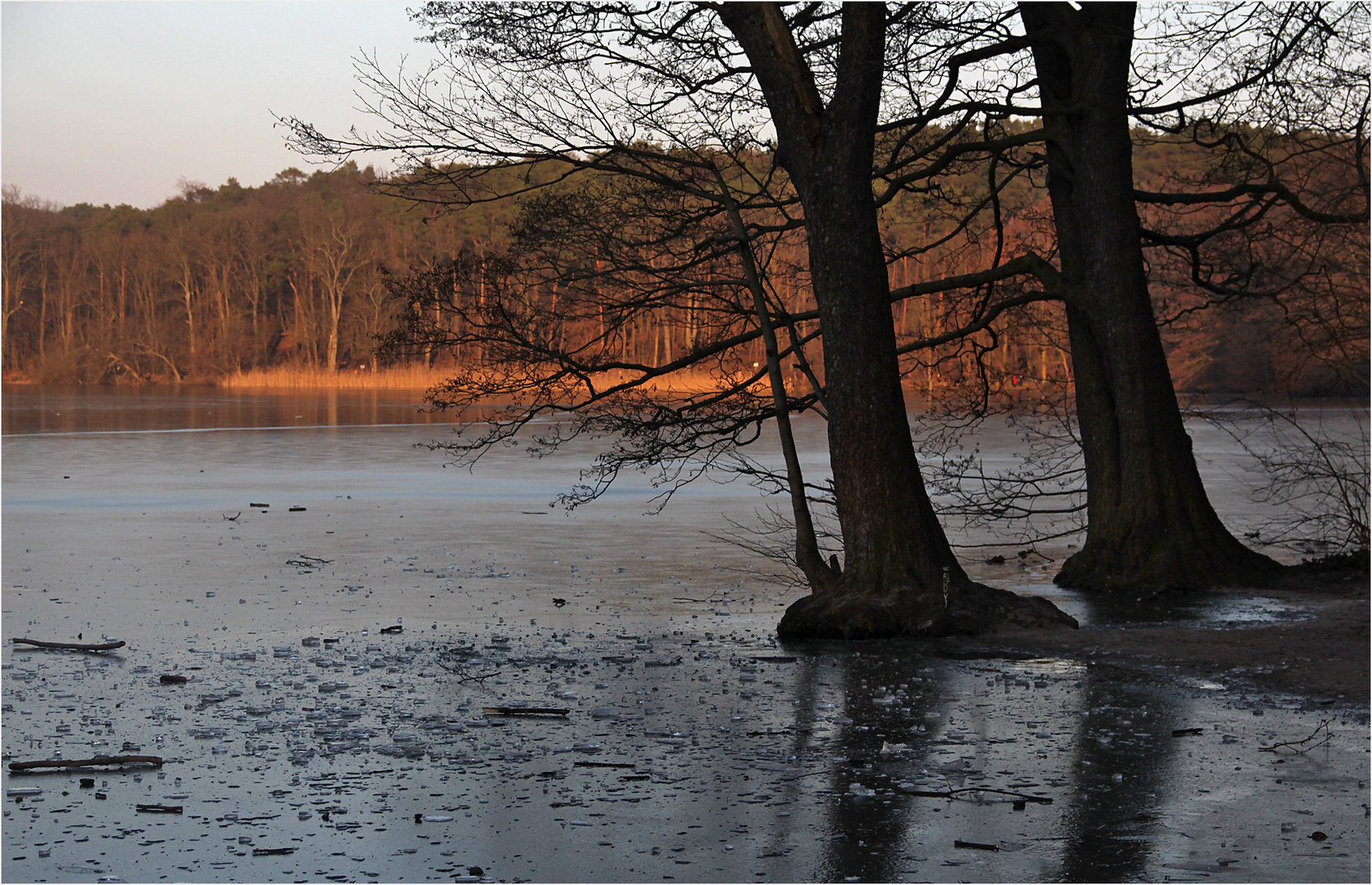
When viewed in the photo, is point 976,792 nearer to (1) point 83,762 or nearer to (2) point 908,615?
(1) point 83,762

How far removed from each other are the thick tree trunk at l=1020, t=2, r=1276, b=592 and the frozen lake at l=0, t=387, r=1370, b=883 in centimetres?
121

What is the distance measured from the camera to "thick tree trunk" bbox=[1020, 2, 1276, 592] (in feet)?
45.8

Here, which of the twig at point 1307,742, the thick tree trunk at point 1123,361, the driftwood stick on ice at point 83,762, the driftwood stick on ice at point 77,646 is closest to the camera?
the driftwood stick on ice at point 83,762

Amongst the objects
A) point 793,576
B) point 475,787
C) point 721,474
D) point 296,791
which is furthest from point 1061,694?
point 721,474

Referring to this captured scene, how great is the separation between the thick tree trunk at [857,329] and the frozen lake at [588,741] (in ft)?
3.03

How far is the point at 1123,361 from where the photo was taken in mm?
14273

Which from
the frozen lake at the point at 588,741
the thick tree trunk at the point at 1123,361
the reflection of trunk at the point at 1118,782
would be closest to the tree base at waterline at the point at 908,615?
the frozen lake at the point at 588,741

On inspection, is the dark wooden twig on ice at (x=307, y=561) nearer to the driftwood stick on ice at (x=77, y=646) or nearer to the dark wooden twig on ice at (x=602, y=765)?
the driftwood stick on ice at (x=77, y=646)

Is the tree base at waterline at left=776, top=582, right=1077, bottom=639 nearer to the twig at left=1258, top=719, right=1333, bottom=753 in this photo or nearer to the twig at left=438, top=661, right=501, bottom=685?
the twig at left=438, top=661, right=501, bottom=685

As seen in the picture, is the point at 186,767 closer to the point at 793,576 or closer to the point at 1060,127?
the point at 793,576

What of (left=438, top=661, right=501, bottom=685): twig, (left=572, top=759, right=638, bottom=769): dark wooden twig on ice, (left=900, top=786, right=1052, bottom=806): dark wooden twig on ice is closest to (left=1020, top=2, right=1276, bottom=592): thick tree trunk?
(left=438, top=661, right=501, bottom=685): twig

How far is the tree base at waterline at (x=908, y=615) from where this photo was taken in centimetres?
1108

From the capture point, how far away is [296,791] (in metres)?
6.51

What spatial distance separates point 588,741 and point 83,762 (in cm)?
241
